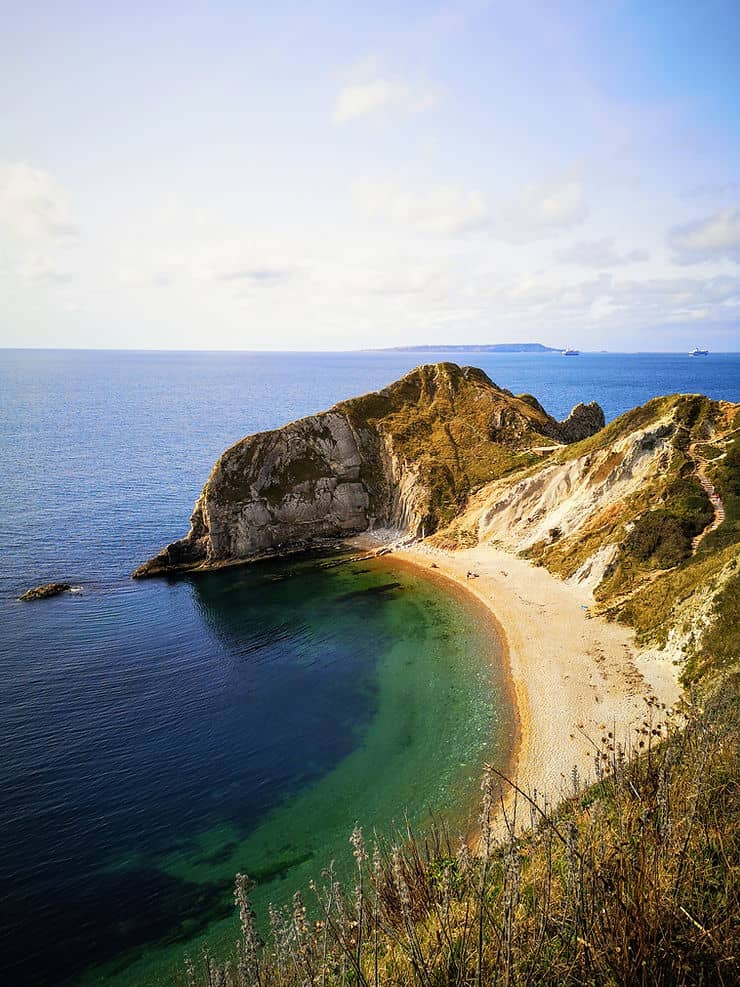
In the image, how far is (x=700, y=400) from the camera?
60.1 m

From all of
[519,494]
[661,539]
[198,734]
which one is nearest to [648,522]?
[661,539]

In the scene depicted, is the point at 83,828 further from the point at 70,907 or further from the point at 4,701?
the point at 4,701

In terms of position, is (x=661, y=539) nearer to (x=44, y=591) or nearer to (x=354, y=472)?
(x=354, y=472)

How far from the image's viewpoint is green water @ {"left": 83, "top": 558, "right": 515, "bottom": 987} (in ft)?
78.6

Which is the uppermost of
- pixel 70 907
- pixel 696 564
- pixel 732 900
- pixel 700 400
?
pixel 700 400

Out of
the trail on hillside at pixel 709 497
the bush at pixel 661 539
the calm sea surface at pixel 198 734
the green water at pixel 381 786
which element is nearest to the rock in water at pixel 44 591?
the calm sea surface at pixel 198 734

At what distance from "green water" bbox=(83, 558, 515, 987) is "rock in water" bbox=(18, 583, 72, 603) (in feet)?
103

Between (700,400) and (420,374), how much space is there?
43.6 m

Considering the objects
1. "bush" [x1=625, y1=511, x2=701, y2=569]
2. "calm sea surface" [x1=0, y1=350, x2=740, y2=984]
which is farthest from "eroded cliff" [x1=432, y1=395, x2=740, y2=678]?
"calm sea surface" [x1=0, y1=350, x2=740, y2=984]

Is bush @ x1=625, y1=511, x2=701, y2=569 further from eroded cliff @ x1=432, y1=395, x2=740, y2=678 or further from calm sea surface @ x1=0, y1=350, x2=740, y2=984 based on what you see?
calm sea surface @ x1=0, y1=350, x2=740, y2=984

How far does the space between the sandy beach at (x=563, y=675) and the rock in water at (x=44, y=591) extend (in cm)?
4272

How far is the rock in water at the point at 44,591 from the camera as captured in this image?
55.1 metres

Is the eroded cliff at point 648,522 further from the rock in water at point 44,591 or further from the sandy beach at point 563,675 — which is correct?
the rock in water at point 44,591

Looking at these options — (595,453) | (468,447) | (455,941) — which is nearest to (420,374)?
(468,447)
